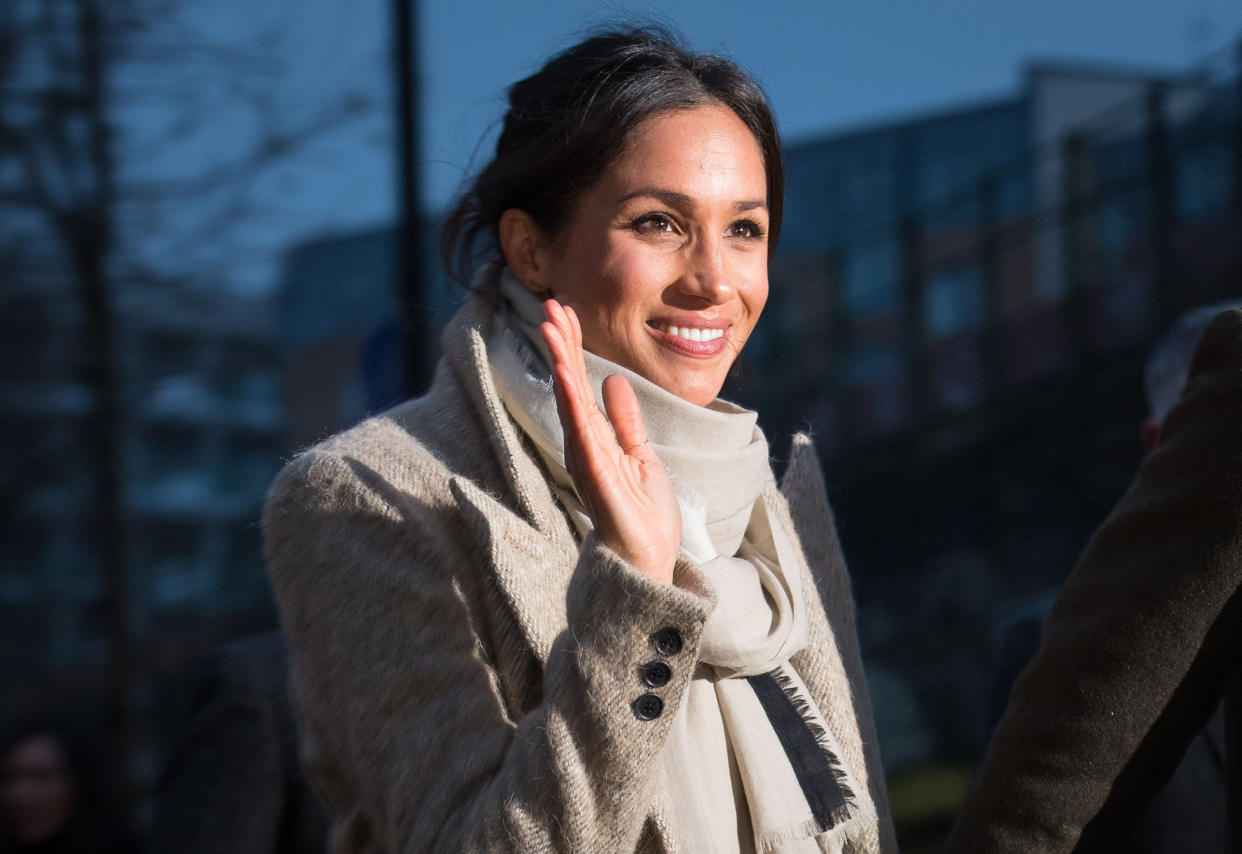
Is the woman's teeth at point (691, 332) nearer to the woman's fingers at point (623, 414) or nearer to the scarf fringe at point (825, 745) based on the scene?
the woman's fingers at point (623, 414)

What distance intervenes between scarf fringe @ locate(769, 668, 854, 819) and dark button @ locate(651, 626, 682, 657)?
0.58 m

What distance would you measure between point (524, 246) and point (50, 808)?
2592 millimetres

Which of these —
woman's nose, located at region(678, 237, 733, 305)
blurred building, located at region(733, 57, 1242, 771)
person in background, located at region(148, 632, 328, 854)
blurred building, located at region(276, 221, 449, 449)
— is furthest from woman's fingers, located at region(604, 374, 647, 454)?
blurred building, located at region(733, 57, 1242, 771)

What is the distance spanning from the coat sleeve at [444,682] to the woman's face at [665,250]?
41cm

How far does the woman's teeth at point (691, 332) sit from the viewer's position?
2189mm

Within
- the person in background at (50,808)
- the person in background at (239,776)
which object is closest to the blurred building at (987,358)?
the person in background at (50,808)

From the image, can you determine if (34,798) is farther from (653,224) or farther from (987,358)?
(987,358)

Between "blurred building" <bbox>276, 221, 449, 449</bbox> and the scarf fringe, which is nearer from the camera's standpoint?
the scarf fringe

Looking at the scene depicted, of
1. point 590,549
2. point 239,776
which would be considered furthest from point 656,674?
point 239,776

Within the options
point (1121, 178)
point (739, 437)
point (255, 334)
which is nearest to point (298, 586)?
point (739, 437)

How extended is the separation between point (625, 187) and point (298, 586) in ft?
2.61

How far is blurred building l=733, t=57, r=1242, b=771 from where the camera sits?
406 inches

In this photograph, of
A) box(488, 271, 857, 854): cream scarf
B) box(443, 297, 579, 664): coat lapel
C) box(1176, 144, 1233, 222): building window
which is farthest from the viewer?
box(1176, 144, 1233, 222): building window

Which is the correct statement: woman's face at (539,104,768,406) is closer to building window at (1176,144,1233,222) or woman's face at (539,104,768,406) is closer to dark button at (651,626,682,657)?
dark button at (651,626,682,657)
